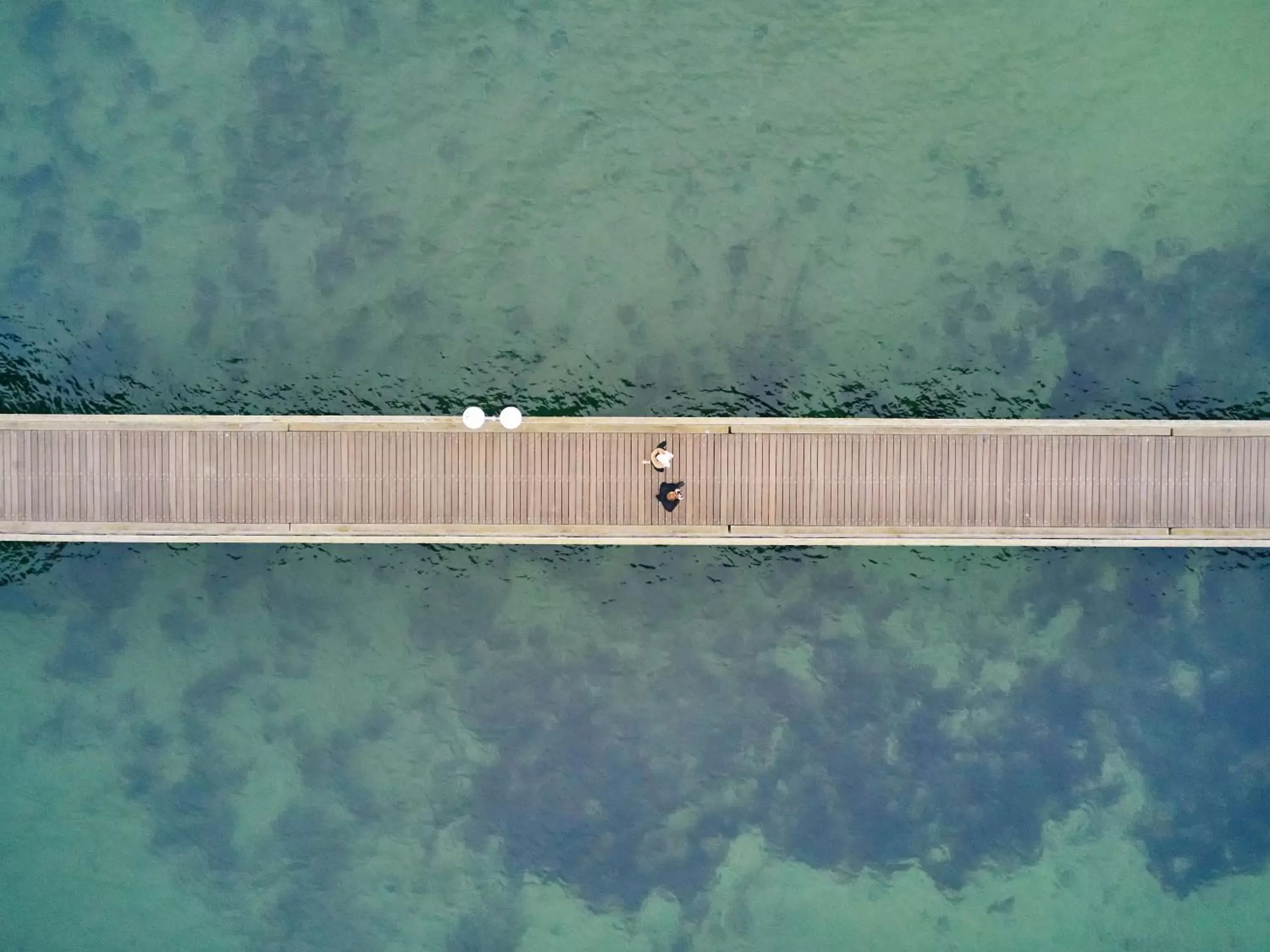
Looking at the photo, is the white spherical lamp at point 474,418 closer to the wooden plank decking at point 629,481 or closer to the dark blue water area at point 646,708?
the wooden plank decking at point 629,481

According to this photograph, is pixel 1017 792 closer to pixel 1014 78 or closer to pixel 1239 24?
pixel 1014 78

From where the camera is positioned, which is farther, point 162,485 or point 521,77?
point 521,77

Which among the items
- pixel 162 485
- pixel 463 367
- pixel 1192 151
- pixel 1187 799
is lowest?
pixel 1187 799

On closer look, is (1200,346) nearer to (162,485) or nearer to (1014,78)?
→ (1014,78)

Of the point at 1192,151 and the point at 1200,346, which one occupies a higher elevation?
the point at 1192,151

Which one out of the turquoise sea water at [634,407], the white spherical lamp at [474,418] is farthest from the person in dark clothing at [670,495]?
the white spherical lamp at [474,418]

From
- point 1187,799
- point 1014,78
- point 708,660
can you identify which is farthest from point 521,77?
point 1187,799

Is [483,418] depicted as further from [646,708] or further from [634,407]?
[646,708]
